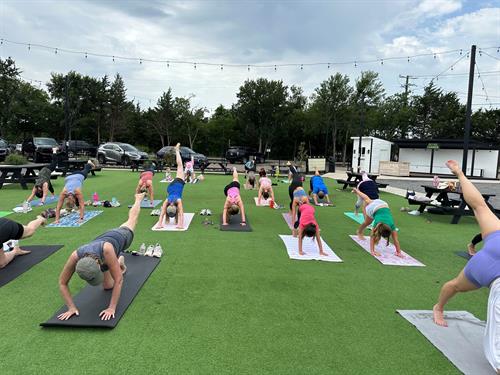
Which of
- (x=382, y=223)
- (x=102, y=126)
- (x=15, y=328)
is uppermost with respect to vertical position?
(x=102, y=126)

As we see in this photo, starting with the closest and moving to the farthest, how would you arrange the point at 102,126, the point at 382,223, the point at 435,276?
1. the point at 435,276
2. the point at 382,223
3. the point at 102,126

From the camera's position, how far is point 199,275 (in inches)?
183

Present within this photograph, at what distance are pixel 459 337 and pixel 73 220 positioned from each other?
23.6 ft

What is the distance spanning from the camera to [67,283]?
3.22 metres

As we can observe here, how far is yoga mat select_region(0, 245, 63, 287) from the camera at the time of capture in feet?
14.6

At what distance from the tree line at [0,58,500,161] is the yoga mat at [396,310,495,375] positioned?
91.0 ft

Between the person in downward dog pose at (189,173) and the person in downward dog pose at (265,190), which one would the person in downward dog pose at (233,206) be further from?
the person in downward dog pose at (189,173)

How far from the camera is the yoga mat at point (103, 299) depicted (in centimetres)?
327

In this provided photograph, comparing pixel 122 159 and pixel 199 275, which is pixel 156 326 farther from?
pixel 122 159

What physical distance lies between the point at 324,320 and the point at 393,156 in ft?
88.0

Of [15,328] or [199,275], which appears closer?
[15,328]

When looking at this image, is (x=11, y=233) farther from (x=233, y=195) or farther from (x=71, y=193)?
(x=233, y=195)

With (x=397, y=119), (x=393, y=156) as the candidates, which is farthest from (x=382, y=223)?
(x=397, y=119)

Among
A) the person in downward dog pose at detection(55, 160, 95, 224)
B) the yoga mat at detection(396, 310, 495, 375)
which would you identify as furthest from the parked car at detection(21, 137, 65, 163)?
the yoga mat at detection(396, 310, 495, 375)
